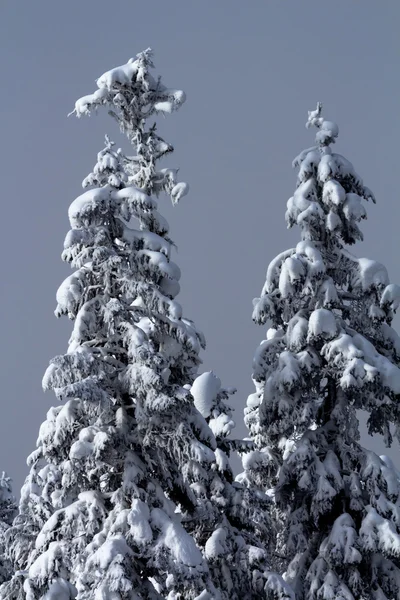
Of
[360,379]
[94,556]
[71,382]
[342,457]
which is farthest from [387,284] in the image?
[94,556]

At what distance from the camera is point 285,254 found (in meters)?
26.9

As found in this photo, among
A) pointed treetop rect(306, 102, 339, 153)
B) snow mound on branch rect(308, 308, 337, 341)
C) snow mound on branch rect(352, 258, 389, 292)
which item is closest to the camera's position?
snow mound on branch rect(308, 308, 337, 341)

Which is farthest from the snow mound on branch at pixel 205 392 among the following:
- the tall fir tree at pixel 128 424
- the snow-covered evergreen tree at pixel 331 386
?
the tall fir tree at pixel 128 424

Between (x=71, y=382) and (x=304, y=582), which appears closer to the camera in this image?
(x=71, y=382)

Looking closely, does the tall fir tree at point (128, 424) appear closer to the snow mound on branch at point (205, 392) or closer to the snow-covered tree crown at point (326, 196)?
the snow mound on branch at point (205, 392)

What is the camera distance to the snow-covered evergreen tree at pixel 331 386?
23.8 metres

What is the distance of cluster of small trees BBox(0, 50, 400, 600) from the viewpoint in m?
19.0

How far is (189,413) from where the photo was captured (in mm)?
20281

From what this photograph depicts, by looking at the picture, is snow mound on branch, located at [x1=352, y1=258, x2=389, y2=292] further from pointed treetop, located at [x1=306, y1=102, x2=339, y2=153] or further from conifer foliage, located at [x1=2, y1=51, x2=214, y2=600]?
conifer foliage, located at [x1=2, y1=51, x2=214, y2=600]

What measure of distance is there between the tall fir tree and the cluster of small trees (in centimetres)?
5

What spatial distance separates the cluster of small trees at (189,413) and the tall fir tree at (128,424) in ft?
0.15

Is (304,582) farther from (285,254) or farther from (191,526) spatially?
(285,254)

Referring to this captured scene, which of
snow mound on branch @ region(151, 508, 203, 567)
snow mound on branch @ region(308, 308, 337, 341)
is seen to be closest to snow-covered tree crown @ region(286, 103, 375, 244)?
snow mound on branch @ region(308, 308, 337, 341)

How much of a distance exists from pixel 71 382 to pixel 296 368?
7514mm
